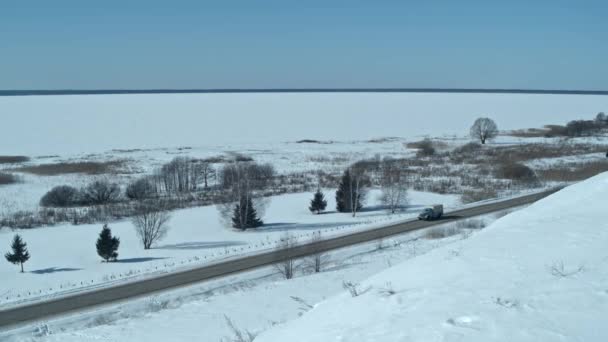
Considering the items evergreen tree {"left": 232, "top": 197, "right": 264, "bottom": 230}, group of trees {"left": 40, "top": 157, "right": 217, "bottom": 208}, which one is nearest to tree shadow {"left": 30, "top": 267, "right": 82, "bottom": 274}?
evergreen tree {"left": 232, "top": 197, "right": 264, "bottom": 230}

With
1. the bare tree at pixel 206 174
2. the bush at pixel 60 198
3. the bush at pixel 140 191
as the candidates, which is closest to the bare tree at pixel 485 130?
the bare tree at pixel 206 174

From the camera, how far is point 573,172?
152 feet

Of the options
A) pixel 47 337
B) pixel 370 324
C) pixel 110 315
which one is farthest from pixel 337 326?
pixel 110 315

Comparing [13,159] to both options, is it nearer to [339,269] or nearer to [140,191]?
[140,191]

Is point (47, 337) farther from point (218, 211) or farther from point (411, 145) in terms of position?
point (411, 145)

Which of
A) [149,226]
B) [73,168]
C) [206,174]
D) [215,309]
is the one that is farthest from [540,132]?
[215,309]

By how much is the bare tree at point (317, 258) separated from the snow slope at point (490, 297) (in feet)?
37.5

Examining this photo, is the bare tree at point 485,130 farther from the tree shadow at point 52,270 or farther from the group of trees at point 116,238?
the tree shadow at point 52,270

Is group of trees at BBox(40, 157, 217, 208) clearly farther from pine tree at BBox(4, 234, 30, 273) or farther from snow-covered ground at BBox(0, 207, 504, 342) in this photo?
snow-covered ground at BBox(0, 207, 504, 342)

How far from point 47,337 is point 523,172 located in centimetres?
4200

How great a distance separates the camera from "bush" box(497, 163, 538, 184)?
43156 mm

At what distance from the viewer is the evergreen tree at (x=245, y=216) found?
28.5m

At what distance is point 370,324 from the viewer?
17.4ft

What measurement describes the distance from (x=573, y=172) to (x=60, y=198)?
1761 inches
